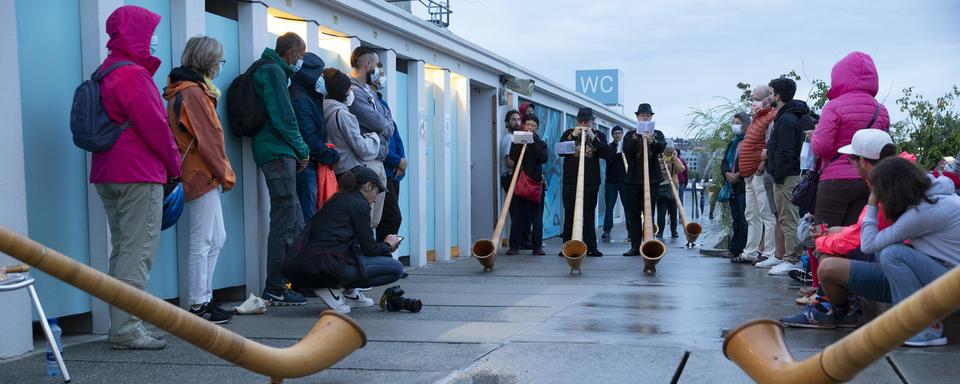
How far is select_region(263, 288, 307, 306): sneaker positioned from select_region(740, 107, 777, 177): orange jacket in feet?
17.4

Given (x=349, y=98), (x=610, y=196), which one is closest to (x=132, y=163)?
(x=349, y=98)

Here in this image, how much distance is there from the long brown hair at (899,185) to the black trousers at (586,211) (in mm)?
7487

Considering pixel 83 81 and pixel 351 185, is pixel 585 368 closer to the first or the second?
pixel 351 185

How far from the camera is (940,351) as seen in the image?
16.9ft

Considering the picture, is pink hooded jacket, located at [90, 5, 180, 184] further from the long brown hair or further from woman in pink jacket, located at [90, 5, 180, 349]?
the long brown hair

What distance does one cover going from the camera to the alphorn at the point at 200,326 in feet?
8.34

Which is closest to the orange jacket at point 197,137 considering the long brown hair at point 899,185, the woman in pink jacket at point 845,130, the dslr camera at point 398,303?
the dslr camera at point 398,303

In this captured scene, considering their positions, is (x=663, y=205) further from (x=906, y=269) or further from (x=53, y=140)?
(x=53, y=140)

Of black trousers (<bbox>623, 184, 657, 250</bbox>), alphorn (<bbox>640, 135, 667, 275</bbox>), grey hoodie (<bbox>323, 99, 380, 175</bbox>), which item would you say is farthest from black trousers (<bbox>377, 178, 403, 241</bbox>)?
black trousers (<bbox>623, 184, 657, 250</bbox>)

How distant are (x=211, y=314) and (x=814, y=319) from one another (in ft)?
12.7

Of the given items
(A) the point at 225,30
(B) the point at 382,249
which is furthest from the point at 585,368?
(A) the point at 225,30

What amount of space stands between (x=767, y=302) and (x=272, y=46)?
4.63 meters

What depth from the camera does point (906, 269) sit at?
525 cm

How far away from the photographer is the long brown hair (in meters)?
5.07
